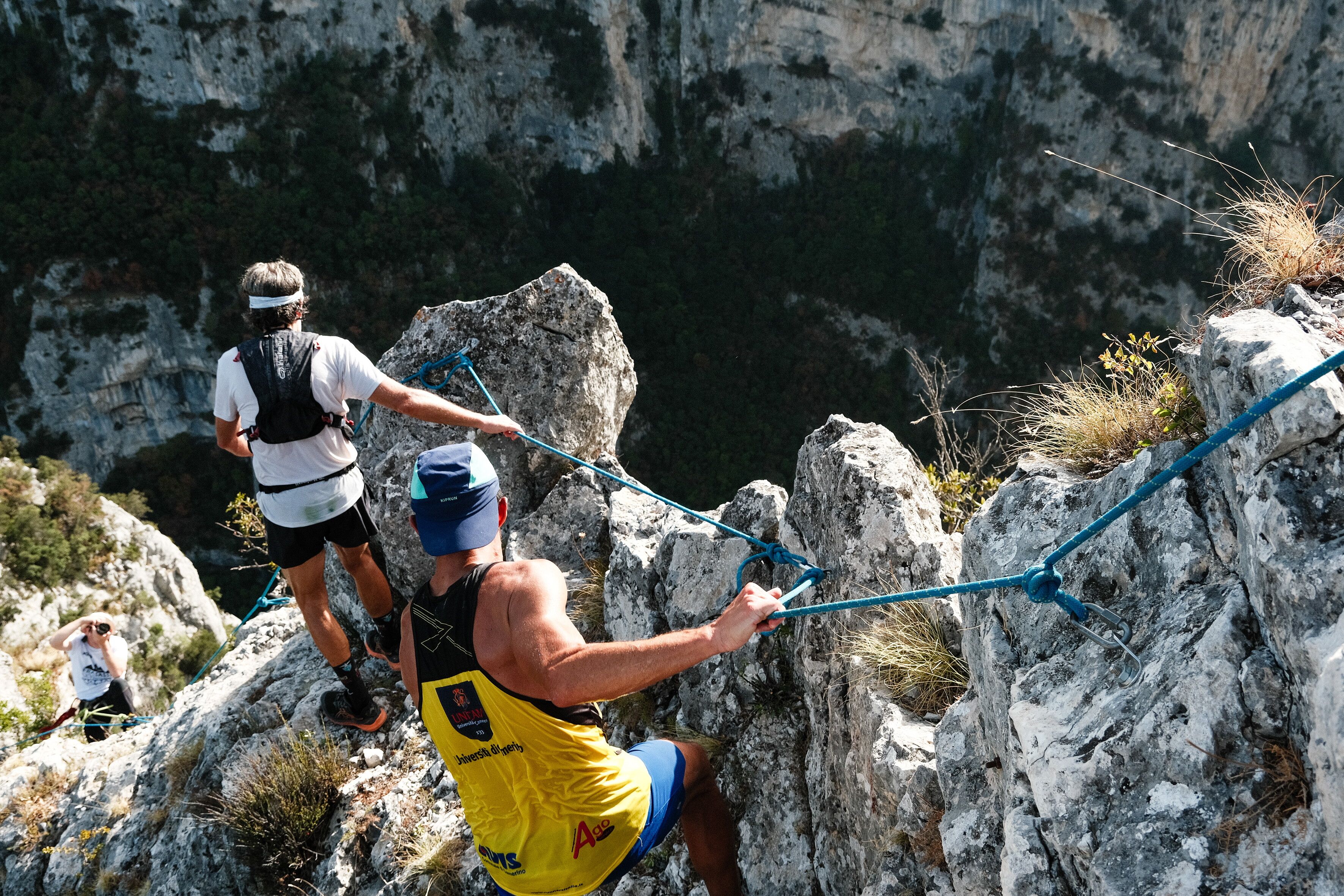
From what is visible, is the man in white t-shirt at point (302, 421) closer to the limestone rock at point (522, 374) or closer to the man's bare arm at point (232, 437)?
the man's bare arm at point (232, 437)

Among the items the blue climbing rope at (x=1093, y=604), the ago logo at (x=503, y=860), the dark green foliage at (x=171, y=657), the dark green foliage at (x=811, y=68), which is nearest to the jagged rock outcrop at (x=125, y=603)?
the dark green foliage at (x=171, y=657)

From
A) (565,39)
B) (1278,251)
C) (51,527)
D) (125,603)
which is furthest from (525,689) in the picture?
(565,39)

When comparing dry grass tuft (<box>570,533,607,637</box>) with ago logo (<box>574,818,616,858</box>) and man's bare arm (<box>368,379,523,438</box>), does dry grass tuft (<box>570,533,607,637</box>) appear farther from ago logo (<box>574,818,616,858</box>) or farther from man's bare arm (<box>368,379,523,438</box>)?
ago logo (<box>574,818,616,858</box>)

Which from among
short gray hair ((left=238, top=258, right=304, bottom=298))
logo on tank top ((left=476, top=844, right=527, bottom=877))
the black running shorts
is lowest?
the black running shorts

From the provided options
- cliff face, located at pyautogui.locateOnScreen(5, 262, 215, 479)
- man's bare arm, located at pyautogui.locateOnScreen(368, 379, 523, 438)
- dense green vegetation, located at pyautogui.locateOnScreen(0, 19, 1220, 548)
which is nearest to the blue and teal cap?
man's bare arm, located at pyautogui.locateOnScreen(368, 379, 523, 438)

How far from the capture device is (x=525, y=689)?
6.23 ft

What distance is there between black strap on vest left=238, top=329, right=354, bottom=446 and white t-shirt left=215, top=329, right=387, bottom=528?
0.03m

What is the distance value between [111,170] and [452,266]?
51.6ft

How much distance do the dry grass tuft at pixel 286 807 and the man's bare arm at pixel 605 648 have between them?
92.2 inches

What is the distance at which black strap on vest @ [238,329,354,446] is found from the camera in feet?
10.0

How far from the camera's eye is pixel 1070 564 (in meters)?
2.05

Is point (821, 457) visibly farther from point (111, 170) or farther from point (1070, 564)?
point (111, 170)

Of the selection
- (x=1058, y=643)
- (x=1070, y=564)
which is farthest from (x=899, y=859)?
(x=1070, y=564)

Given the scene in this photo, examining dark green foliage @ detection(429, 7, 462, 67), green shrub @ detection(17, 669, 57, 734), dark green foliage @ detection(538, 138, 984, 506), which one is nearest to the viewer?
green shrub @ detection(17, 669, 57, 734)
